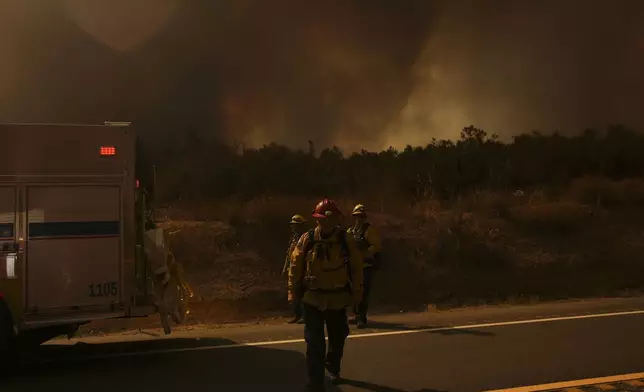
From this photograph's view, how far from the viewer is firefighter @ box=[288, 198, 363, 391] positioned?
5504 millimetres

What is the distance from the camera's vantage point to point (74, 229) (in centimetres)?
674

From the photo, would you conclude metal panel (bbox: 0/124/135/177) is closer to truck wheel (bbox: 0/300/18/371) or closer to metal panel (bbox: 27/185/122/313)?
metal panel (bbox: 27/185/122/313)

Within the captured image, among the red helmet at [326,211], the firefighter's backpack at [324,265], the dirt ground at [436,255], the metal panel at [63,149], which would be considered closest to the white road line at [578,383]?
the firefighter's backpack at [324,265]

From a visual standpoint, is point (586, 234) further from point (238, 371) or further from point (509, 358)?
point (238, 371)

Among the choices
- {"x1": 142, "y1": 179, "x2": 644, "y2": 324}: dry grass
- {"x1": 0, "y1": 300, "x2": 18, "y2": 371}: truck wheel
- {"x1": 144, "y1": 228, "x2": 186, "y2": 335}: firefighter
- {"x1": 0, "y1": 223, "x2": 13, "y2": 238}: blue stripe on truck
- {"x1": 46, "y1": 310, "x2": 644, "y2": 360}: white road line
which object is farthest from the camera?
{"x1": 142, "y1": 179, "x2": 644, "y2": 324}: dry grass

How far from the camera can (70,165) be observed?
6.75m

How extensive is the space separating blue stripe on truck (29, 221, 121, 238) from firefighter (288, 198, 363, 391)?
2475mm

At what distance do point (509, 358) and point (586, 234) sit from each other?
1460 cm

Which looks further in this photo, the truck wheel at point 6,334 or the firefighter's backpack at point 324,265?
the truck wheel at point 6,334

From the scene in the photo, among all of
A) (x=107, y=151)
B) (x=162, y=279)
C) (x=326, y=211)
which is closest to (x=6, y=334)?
(x=162, y=279)

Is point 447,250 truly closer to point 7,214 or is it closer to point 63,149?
point 63,149

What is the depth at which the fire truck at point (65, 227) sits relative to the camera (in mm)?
6500

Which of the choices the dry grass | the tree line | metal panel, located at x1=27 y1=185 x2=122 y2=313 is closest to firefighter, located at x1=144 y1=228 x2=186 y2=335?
metal panel, located at x1=27 y1=185 x2=122 y2=313

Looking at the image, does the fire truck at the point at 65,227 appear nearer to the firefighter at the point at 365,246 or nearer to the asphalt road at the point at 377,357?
the asphalt road at the point at 377,357
